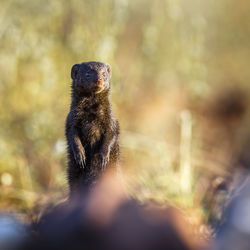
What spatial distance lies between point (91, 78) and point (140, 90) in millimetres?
4458

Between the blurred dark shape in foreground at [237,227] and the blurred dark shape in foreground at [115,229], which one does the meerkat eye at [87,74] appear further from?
the blurred dark shape in foreground at [237,227]

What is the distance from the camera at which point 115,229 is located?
2.35 meters

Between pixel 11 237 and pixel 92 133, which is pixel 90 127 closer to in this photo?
pixel 92 133

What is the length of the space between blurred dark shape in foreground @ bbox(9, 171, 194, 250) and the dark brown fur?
2.60 feet

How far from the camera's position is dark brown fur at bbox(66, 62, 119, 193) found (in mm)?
3561

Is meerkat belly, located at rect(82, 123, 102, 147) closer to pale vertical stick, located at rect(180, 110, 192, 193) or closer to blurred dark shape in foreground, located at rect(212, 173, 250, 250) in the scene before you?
blurred dark shape in foreground, located at rect(212, 173, 250, 250)

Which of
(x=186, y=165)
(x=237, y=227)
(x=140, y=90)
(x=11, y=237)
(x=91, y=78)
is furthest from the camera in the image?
(x=140, y=90)

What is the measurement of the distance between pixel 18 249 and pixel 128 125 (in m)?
5.14

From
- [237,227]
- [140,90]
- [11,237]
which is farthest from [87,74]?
[140,90]

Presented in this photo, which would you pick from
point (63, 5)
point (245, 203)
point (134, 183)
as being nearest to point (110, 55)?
point (63, 5)

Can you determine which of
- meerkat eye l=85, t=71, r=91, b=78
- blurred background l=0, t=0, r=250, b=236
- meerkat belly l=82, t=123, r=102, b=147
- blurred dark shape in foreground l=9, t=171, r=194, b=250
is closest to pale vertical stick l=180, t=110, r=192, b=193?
blurred background l=0, t=0, r=250, b=236

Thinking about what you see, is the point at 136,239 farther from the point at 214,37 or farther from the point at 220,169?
the point at 214,37

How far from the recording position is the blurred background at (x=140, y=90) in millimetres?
5609

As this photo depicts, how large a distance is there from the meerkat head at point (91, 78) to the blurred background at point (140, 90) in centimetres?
136
